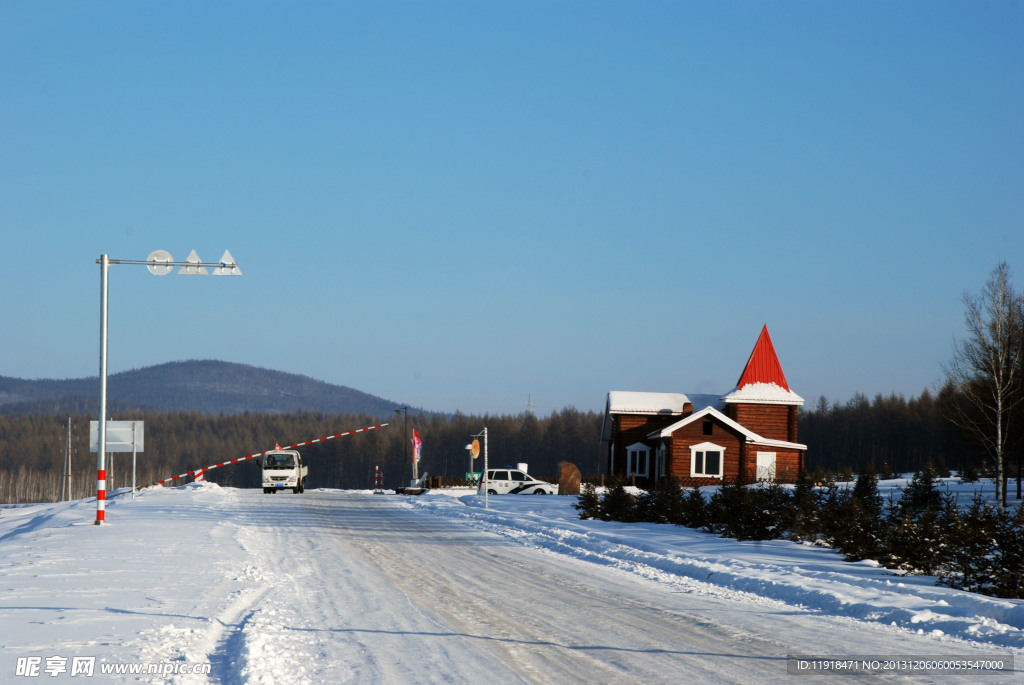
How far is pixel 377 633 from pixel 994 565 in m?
9.03

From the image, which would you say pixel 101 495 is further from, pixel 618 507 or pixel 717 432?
pixel 717 432

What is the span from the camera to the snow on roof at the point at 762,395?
47594 mm

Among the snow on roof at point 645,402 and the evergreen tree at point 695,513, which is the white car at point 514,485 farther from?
the evergreen tree at point 695,513

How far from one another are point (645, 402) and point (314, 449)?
110236mm

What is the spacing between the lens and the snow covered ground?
7172mm

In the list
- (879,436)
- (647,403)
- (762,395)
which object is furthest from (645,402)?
(879,436)

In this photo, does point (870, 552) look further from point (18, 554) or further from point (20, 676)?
point (18, 554)

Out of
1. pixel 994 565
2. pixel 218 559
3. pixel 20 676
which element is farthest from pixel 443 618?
pixel 994 565

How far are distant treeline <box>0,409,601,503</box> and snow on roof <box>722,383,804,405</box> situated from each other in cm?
6583

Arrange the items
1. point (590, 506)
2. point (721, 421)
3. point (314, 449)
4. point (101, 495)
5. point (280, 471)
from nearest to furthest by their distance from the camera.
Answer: point (101, 495)
point (590, 506)
point (280, 471)
point (721, 421)
point (314, 449)

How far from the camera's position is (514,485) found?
45156mm

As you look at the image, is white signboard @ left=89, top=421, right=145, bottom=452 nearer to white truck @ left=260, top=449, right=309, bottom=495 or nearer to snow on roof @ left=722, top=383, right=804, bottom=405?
white truck @ left=260, top=449, right=309, bottom=495

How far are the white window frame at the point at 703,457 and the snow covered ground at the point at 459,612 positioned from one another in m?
25.6

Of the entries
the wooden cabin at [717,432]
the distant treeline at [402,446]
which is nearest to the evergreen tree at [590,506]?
the wooden cabin at [717,432]
